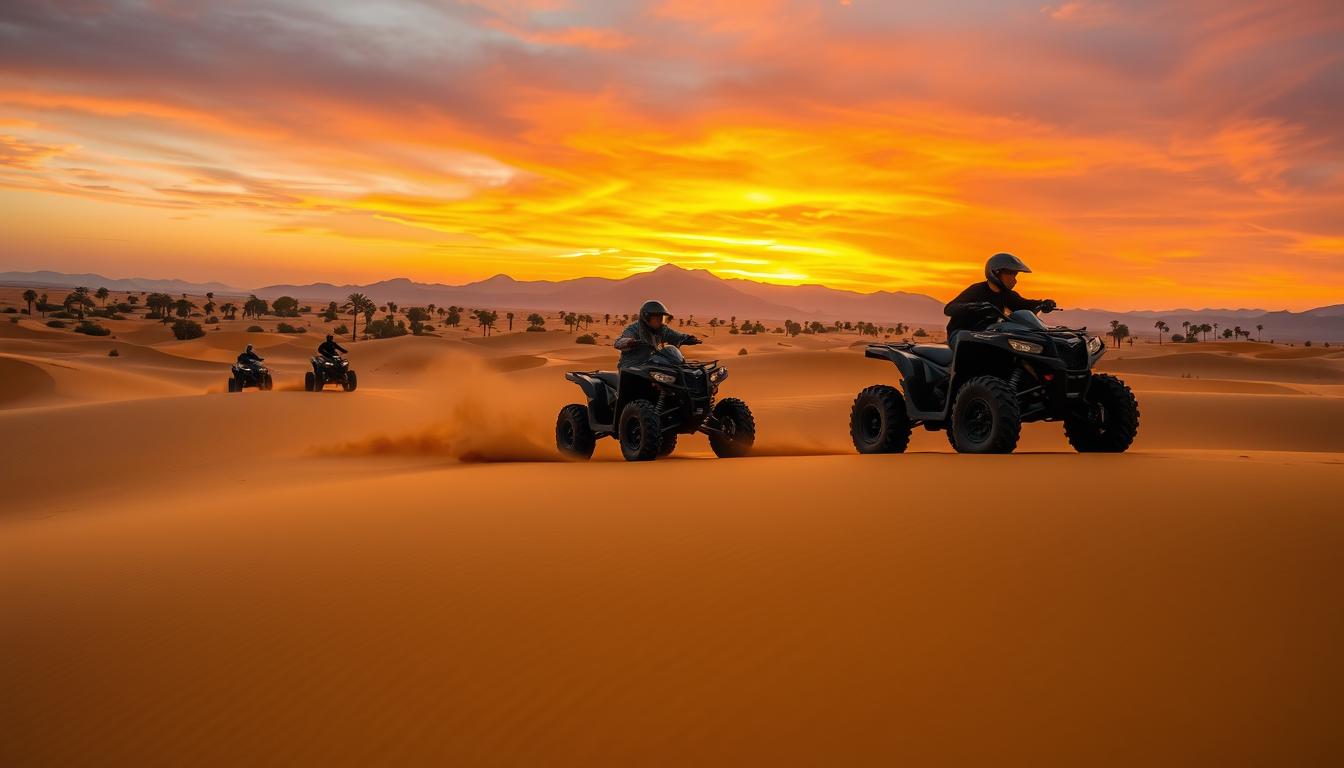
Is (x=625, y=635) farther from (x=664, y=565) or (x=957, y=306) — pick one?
(x=957, y=306)

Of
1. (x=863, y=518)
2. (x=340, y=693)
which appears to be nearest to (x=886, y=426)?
(x=863, y=518)

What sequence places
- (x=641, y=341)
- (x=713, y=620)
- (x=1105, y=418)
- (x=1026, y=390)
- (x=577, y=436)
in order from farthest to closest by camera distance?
(x=577, y=436)
(x=641, y=341)
(x=1105, y=418)
(x=1026, y=390)
(x=713, y=620)

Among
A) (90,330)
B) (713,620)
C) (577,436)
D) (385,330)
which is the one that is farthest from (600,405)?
(385,330)

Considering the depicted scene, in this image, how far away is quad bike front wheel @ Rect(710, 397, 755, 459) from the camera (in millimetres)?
12922

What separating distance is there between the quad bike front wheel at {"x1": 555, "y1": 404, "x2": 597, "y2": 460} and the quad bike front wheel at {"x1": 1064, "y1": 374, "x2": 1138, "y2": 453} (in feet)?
21.4

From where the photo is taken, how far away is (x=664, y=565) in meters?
5.50

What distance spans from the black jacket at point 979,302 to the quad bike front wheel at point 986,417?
724mm

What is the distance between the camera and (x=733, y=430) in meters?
13.0

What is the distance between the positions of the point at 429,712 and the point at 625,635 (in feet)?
3.05

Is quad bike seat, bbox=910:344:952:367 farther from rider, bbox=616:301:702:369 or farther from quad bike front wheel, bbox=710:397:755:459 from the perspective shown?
rider, bbox=616:301:702:369

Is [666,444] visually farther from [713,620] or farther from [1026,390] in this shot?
[713,620]

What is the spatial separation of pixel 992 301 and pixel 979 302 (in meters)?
0.18

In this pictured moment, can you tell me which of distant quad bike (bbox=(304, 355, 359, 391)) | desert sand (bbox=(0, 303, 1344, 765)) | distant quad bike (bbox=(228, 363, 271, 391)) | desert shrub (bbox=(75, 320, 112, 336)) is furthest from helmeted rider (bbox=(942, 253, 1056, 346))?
desert shrub (bbox=(75, 320, 112, 336))

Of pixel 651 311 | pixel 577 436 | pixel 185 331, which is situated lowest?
pixel 185 331
